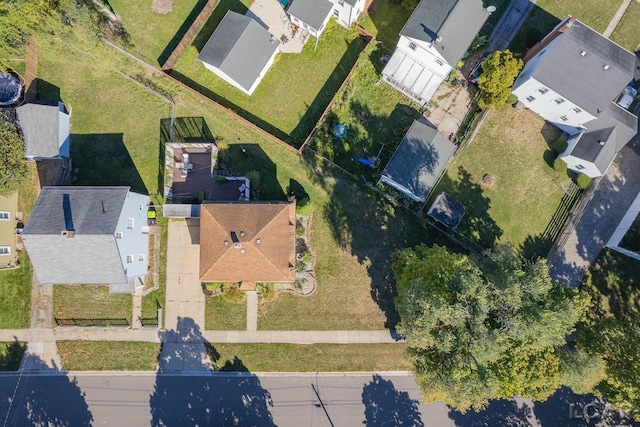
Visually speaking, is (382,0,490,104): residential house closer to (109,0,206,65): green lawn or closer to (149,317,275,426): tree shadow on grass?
(109,0,206,65): green lawn

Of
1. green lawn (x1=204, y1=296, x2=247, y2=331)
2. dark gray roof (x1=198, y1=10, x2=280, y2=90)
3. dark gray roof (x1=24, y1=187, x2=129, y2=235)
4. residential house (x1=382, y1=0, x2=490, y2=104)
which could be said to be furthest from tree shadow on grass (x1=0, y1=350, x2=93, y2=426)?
residential house (x1=382, y1=0, x2=490, y2=104)

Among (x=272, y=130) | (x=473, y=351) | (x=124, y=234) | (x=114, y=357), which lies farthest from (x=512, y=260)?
(x=114, y=357)

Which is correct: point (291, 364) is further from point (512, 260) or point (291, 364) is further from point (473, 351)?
point (512, 260)

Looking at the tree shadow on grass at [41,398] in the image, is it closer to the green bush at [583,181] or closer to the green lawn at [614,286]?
the green lawn at [614,286]

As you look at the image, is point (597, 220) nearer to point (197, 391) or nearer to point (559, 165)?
point (559, 165)

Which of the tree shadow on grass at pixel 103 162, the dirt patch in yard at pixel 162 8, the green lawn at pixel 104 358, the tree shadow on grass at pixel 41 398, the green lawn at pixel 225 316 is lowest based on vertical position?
the tree shadow on grass at pixel 41 398

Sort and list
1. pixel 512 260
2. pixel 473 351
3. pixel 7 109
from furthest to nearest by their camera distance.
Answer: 1. pixel 7 109
2. pixel 512 260
3. pixel 473 351

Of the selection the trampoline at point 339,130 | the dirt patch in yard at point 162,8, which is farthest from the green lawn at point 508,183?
the dirt patch in yard at point 162,8
